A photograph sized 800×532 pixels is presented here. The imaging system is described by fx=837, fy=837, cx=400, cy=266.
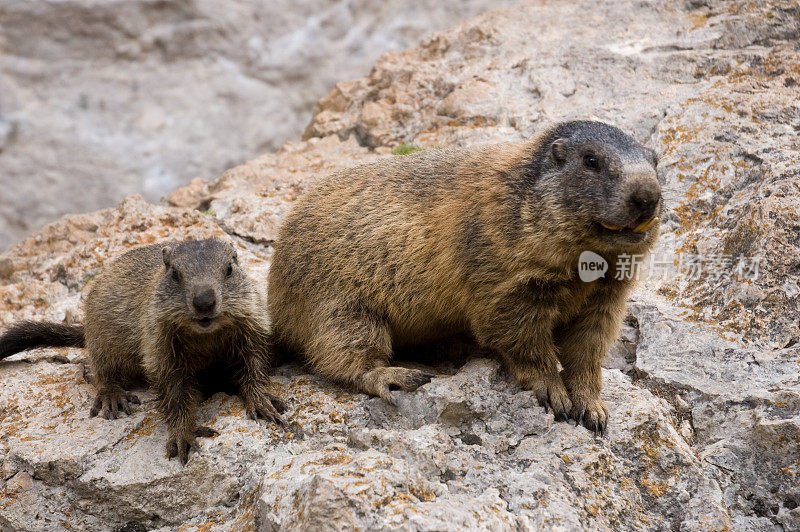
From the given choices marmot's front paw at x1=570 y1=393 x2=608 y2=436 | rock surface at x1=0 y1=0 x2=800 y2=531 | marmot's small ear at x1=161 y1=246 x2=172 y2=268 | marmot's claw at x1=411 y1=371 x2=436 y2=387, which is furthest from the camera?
marmot's small ear at x1=161 y1=246 x2=172 y2=268

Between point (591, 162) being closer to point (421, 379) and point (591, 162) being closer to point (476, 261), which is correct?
point (476, 261)

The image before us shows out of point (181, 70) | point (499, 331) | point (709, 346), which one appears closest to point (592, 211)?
point (499, 331)

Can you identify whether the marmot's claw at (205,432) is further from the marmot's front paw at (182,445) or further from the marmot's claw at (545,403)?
the marmot's claw at (545,403)

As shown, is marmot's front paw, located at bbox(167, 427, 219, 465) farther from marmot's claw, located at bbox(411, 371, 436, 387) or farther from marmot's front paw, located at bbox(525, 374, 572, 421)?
marmot's front paw, located at bbox(525, 374, 572, 421)

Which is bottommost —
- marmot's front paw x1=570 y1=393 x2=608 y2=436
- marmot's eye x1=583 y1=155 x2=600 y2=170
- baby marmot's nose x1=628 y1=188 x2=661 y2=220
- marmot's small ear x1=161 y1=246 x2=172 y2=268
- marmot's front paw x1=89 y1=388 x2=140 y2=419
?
marmot's front paw x1=89 y1=388 x2=140 y2=419

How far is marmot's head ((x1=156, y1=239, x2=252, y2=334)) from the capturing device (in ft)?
21.1

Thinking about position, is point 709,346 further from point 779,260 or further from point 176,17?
point 176,17

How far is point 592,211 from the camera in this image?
19.1ft

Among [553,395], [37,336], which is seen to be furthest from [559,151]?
[37,336]

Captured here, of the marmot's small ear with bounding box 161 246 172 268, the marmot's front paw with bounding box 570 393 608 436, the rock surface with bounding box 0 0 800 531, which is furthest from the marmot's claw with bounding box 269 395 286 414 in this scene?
the marmot's front paw with bounding box 570 393 608 436

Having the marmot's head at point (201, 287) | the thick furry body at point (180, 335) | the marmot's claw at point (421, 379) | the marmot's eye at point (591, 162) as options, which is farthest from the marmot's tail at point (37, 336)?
the marmot's eye at point (591, 162)

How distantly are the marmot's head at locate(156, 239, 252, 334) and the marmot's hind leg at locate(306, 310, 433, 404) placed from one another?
716mm

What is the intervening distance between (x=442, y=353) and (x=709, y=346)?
2.15 m

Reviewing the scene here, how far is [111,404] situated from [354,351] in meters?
2.02
